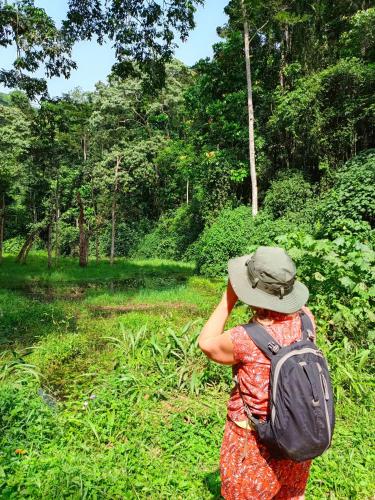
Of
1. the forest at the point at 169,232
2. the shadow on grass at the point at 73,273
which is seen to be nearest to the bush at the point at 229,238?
the forest at the point at 169,232

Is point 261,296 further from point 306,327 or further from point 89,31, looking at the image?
point 89,31

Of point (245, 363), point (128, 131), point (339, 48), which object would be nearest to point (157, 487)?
point (245, 363)

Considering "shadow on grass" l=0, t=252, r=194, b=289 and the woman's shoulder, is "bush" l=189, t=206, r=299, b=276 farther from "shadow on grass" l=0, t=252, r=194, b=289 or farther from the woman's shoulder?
the woman's shoulder

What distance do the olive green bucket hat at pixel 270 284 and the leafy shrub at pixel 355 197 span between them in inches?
415

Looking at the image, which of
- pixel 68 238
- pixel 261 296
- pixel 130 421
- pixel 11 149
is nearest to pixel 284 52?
pixel 11 149

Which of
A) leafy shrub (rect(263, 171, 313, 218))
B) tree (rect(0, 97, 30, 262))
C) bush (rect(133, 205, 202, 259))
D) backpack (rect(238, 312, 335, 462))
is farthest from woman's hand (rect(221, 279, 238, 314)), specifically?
bush (rect(133, 205, 202, 259))

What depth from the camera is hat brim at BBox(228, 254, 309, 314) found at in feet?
5.50

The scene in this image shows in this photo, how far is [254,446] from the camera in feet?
5.88

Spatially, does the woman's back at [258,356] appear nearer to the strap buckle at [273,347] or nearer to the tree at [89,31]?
the strap buckle at [273,347]

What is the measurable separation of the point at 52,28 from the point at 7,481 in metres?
9.36

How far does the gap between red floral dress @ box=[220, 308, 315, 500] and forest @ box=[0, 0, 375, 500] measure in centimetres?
134

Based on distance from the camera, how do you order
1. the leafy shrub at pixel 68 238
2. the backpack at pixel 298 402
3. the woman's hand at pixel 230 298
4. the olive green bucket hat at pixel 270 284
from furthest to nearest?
the leafy shrub at pixel 68 238 → the woman's hand at pixel 230 298 → the olive green bucket hat at pixel 270 284 → the backpack at pixel 298 402

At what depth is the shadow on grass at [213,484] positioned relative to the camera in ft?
9.77

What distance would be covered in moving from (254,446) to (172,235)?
2721cm
